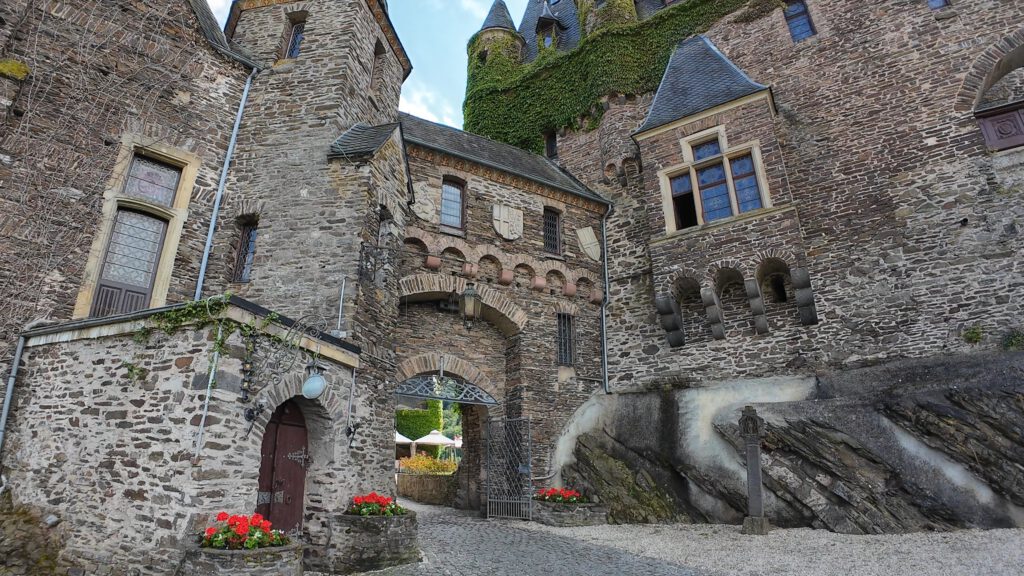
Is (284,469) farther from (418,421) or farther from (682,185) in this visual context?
(418,421)

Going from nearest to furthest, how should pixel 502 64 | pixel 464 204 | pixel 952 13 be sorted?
pixel 952 13 < pixel 464 204 < pixel 502 64

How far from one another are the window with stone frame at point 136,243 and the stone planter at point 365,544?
4.61 meters

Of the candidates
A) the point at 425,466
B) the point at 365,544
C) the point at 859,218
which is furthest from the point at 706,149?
the point at 425,466

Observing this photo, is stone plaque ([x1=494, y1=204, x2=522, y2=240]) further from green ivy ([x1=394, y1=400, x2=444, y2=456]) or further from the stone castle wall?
green ivy ([x1=394, y1=400, x2=444, y2=456])

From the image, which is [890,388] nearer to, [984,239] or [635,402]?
[984,239]

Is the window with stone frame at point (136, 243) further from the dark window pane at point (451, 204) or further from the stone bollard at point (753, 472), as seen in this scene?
the stone bollard at point (753, 472)

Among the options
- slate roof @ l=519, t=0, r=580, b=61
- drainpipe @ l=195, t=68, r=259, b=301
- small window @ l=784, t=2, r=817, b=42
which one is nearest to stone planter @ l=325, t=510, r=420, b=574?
drainpipe @ l=195, t=68, r=259, b=301

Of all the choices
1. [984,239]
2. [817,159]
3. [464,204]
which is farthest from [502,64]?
[984,239]

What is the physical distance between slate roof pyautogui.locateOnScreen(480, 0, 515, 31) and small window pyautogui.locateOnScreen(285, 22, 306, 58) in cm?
1067

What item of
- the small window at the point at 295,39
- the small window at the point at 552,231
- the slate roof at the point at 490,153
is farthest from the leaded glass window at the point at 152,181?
the small window at the point at 552,231

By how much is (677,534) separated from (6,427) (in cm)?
988

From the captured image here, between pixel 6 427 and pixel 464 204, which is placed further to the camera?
pixel 464 204

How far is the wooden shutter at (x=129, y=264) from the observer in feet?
26.2

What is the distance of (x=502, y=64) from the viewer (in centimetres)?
1920
